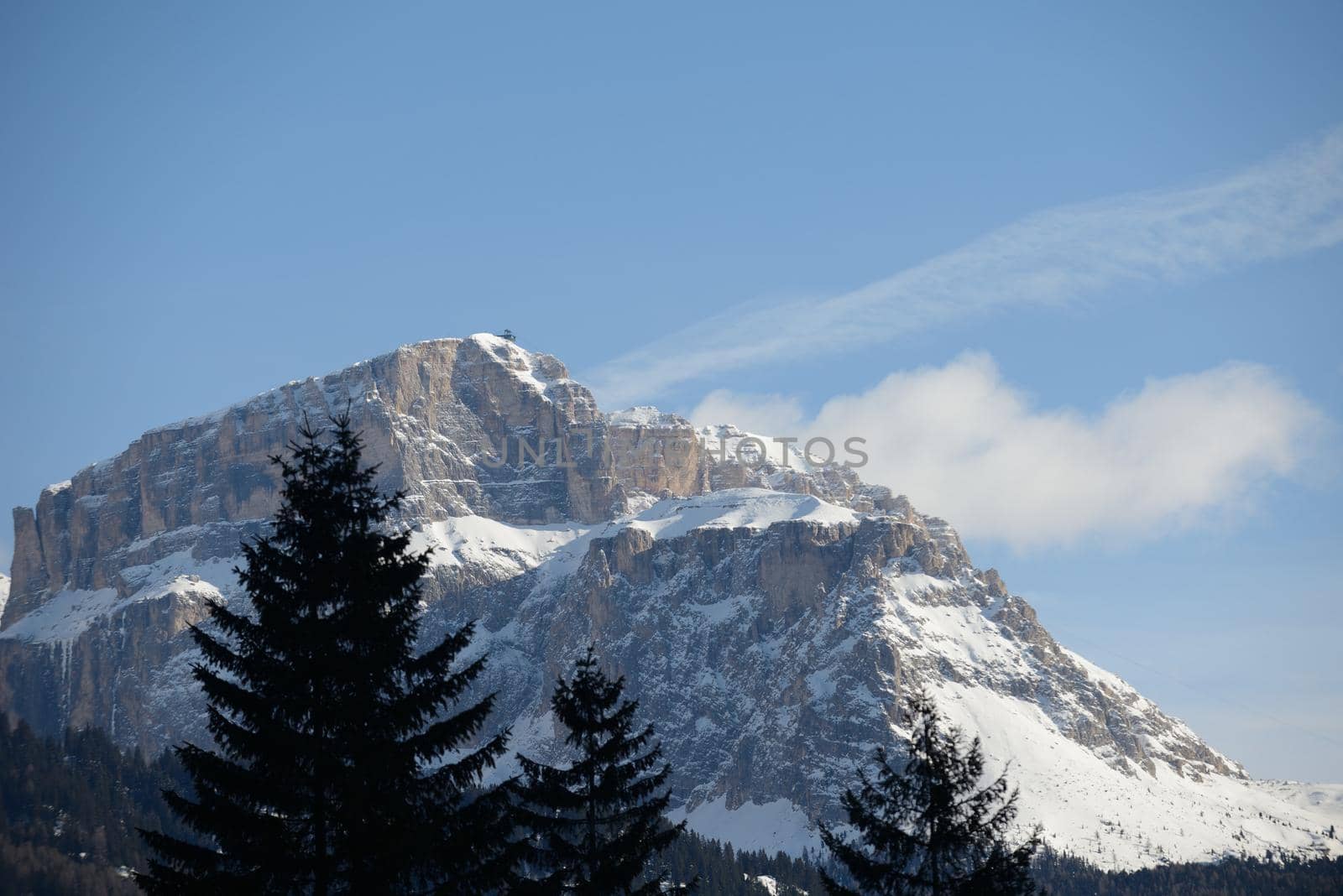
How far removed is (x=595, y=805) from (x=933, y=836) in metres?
7.52

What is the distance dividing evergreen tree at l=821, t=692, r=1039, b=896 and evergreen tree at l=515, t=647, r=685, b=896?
162 inches

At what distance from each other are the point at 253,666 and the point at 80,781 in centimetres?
17623

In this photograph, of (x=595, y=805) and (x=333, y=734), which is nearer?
(x=333, y=734)

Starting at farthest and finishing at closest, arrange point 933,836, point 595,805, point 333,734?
point 595,805 → point 933,836 → point 333,734

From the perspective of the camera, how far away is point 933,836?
35.5 meters

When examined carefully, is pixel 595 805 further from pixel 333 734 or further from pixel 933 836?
pixel 333 734

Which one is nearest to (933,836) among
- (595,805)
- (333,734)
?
(595,805)

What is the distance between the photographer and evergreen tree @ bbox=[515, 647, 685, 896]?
35.3 m

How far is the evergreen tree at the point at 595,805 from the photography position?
35.3 m

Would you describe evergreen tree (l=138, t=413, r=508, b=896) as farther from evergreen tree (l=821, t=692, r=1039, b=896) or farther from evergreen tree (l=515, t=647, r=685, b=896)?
evergreen tree (l=821, t=692, r=1039, b=896)

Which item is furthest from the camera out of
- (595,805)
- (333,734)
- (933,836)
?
(595,805)

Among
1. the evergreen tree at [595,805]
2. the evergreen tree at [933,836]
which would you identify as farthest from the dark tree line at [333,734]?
the evergreen tree at [933,836]

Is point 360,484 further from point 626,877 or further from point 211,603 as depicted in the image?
point 626,877

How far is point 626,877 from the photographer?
35.2 meters
